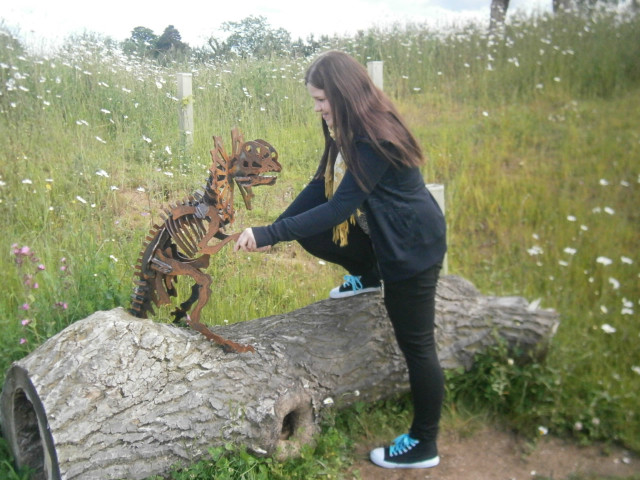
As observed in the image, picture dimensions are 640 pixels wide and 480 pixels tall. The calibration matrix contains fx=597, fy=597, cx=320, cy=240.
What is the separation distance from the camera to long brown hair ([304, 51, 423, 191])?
8.36 feet

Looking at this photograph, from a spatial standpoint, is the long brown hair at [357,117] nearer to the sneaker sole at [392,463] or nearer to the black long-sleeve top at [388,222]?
the black long-sleeve top at [388,222]

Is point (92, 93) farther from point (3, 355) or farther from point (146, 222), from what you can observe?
point (3, 355)

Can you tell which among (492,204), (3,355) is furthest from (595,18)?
(3,355)

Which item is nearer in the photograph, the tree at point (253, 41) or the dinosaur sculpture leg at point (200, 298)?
the dinosaur sculpture leg at point (200, 298)

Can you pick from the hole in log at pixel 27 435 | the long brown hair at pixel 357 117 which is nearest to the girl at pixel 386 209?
the long brown hair at pixel 357 117

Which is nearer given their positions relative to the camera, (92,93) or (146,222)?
(146,222)

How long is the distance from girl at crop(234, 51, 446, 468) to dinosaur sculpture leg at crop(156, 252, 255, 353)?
404 millimetres

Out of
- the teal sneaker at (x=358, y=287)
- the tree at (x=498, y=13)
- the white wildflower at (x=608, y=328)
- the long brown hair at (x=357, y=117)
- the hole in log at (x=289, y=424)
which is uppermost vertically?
the tree at (x=498, y=13)

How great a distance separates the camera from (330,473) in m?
2.82

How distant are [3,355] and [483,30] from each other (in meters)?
7.46

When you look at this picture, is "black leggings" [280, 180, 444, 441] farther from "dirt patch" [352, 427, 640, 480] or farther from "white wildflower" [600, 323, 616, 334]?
"white wildflower" [600, 323, 616, 334]

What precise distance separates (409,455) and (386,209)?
1244 mm

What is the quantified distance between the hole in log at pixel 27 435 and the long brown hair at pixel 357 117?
6.19 ft

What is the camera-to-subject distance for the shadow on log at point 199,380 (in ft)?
8.20
